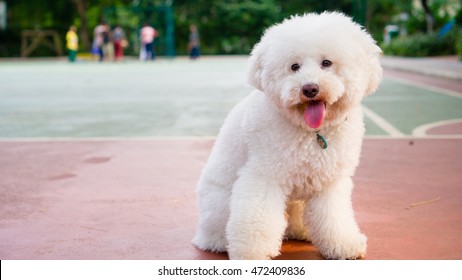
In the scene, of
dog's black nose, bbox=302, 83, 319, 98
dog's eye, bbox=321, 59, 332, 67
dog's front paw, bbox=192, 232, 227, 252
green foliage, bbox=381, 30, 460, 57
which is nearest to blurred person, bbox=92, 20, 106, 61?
green foliage, bbox=381, 30, 460, 57

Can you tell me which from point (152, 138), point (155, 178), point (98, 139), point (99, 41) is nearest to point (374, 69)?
point (155, 178)

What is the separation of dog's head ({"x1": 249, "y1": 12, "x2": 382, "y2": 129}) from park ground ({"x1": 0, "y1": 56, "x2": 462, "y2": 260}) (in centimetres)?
87

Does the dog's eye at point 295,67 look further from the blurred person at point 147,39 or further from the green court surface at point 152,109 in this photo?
the blurred person at point 147,39

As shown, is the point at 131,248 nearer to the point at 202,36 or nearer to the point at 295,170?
the point at 295,170

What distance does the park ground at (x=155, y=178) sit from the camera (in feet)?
14.8

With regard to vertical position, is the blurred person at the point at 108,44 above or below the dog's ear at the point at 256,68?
below

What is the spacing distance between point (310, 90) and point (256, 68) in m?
0.40

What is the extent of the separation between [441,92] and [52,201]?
11596 millimetres

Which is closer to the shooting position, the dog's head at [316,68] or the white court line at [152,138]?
the dog's head at [316,68]

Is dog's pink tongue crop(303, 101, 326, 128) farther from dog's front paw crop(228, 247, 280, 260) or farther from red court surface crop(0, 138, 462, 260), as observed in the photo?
red court surface crop(0, 138, 462, 260)

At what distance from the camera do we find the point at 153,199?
19.3 feet

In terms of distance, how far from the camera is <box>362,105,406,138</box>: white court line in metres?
9.28

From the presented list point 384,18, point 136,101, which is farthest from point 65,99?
point 384,18

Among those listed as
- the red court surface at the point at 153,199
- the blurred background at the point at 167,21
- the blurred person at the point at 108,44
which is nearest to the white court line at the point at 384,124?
the red court surface at the point at 153,199
